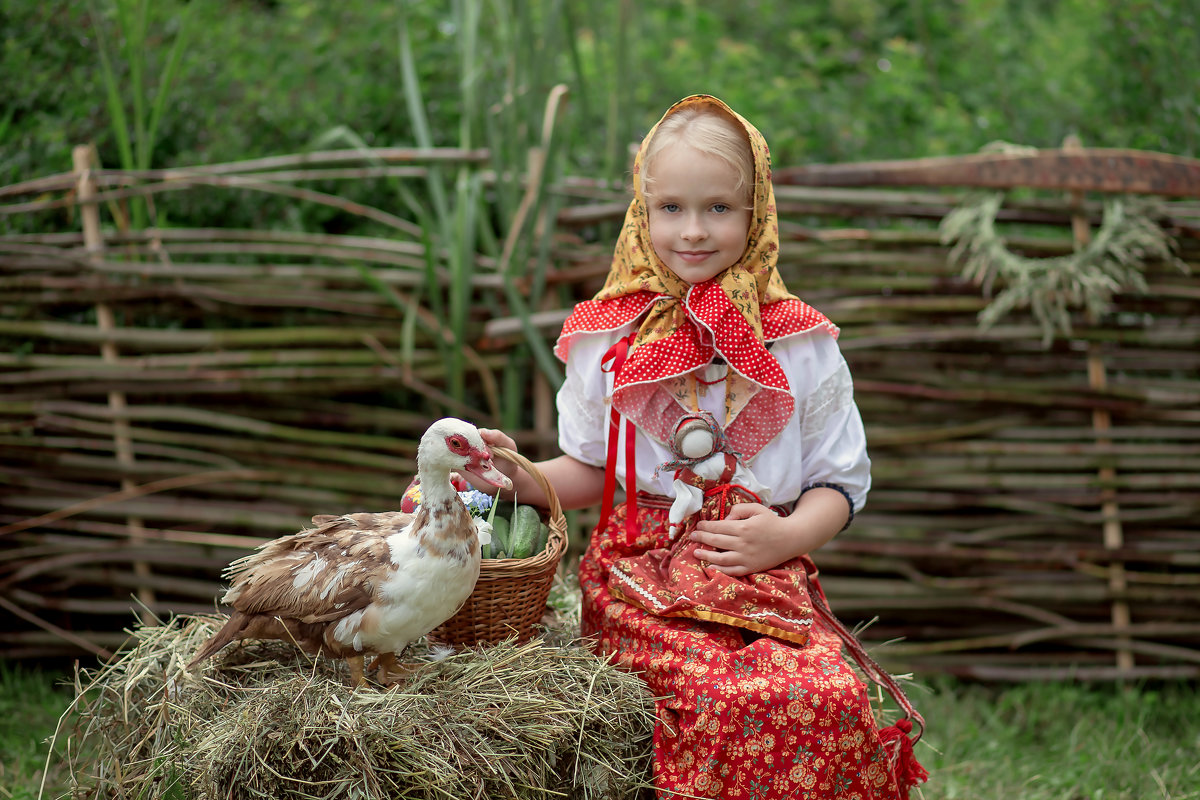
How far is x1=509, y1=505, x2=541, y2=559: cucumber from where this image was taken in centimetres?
200

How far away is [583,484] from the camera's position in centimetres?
218

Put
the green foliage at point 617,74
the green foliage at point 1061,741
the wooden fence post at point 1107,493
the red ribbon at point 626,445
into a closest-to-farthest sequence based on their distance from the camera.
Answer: the red ribbon at point 626,445 < the green foliage at point 1061,741 < the wooden fence post at point 1107,493 < the green foliage at point 617,74

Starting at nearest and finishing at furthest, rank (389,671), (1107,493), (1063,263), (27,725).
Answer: (389,671), (27,725), (1063,263), (1107,493)

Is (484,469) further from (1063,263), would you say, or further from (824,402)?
(1063,263)

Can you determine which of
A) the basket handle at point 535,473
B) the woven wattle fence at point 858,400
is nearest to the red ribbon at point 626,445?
the basket handle at point 535,473

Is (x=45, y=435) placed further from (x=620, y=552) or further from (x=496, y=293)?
(x=620, y=552)

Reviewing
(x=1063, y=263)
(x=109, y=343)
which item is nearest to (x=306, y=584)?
(x=109, y=343)

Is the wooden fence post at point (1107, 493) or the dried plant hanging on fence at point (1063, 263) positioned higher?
the dried plant hanging on fence at point (1063, 263)

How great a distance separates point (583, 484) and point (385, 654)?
590 mm

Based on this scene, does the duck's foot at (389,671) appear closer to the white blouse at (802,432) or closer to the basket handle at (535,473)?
the basket handle at (535,473)

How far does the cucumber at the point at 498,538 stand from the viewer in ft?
6.57

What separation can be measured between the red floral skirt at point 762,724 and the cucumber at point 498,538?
1.30 feet

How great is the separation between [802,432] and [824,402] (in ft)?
0.27

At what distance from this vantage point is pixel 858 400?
337cm
